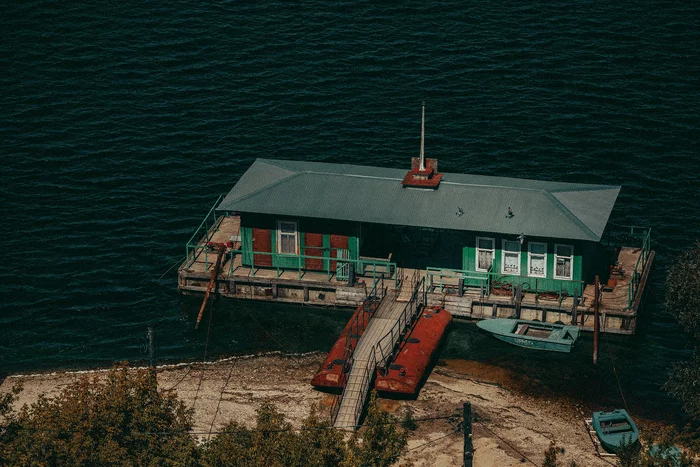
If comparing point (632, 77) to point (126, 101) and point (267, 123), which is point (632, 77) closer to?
point (267, 123)

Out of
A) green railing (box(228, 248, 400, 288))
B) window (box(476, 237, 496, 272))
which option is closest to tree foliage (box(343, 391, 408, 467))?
green railing (box(228, 248, 400, 288))

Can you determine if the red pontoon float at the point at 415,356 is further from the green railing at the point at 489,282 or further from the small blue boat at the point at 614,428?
the small blue boat at the point at 614,428

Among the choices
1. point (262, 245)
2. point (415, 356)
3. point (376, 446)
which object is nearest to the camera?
point (376, 446)

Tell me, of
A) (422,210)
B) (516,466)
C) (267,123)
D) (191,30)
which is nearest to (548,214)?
(422,210)

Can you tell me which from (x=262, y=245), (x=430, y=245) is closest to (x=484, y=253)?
(x=430, y=245)

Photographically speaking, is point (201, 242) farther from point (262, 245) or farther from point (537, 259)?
point (537, 259)

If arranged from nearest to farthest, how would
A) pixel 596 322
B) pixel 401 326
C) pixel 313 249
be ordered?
pixel 596 322 → pixel 401 326 → pixel 313 249

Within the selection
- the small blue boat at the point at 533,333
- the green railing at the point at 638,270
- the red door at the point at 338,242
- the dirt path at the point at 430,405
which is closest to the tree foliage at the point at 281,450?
the dirt path at the point at 430,405
